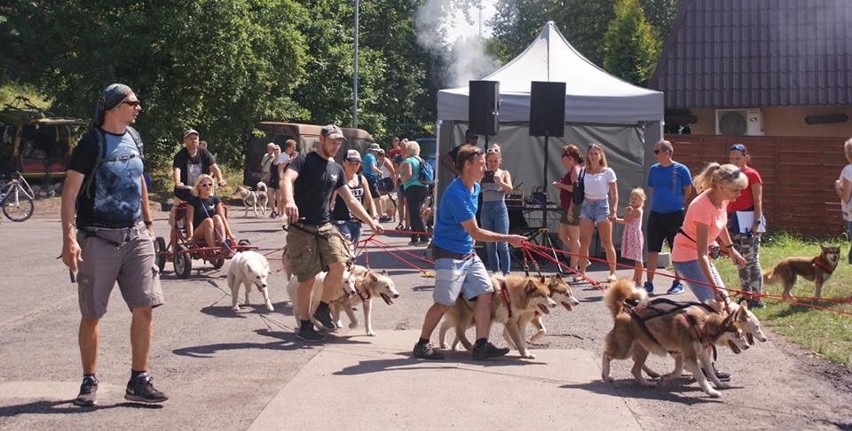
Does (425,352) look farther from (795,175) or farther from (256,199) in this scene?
Result: (256,199)

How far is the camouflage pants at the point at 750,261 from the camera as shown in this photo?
11.7 metres

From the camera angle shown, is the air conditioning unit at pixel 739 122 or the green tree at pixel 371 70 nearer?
the air conditioning unit at pixel 739 122

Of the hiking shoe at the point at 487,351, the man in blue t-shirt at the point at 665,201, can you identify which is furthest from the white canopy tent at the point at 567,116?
the hiking shoe at the point at 487,351

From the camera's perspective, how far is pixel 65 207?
6613 millimetres

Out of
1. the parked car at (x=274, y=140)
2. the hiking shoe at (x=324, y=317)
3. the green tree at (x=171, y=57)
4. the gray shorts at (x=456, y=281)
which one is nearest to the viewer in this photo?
the gray shorts at (x=456, y=281)

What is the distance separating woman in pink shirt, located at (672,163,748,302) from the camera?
7.95 metres

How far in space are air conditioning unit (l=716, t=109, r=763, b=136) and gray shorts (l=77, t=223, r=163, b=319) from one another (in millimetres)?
21544

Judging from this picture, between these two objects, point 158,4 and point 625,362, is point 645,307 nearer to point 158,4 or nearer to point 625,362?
point 625,362

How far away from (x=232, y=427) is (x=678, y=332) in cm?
311

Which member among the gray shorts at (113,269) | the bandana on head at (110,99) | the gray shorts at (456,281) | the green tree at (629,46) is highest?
the green tree at (629,46)

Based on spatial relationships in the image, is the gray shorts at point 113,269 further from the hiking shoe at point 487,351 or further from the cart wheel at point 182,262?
the cart wheel at point 182,262

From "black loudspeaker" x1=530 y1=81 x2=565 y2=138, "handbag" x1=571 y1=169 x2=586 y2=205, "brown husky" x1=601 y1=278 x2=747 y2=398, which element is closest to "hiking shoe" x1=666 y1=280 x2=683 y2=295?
"handbag" x1=571 y1=169 x2=586 y2=205

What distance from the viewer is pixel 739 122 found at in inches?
1041

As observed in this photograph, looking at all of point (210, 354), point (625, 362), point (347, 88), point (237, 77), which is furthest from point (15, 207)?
point (347, 88)
